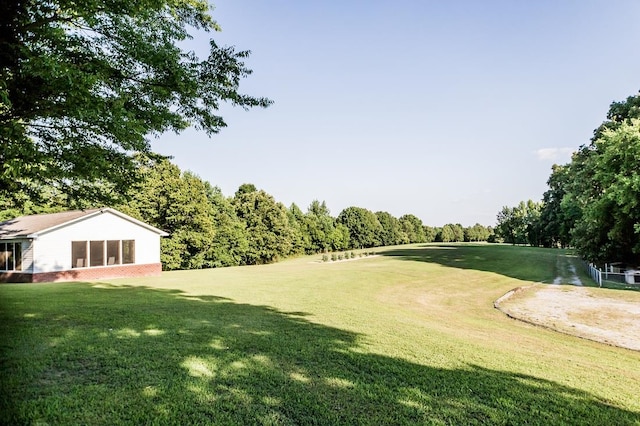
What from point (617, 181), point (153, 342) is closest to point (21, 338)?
point (153, 342)

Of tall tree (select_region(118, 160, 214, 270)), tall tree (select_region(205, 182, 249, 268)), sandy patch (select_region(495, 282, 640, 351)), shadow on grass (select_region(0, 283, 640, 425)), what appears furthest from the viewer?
tall tree (select_region(205, 182, 249, 268))

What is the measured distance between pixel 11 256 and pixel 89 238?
433cm

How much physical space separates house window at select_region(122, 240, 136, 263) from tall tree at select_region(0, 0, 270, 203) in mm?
18206

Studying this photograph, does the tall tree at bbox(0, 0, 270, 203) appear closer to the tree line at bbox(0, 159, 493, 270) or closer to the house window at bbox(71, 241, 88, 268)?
the tree line at bbox(0, 159, 493, 270)

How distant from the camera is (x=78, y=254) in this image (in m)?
23.8

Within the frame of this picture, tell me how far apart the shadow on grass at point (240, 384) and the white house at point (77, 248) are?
1762 centimetres

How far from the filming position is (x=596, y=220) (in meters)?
24.6

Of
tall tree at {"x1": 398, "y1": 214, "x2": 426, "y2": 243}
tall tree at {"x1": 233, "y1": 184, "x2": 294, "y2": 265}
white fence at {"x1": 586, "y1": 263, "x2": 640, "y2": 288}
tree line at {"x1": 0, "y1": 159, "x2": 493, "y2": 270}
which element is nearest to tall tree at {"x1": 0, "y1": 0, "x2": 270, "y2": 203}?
tree line at {"x1": 0, "y1": 159, "x2": 493, "y2": 270}

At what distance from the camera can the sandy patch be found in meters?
10.5

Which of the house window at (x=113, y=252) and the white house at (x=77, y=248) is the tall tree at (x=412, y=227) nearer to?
the white house at (x=77, y=248)

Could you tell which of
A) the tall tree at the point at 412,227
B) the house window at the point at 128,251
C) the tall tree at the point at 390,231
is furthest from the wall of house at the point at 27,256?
the tall tree at the point at 412,227

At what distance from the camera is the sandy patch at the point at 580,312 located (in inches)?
415

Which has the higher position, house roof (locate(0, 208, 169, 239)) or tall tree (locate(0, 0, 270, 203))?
tall tree (locate(0, 0, 270, 203))

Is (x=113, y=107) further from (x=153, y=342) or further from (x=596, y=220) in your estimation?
(x=596, y=220)
